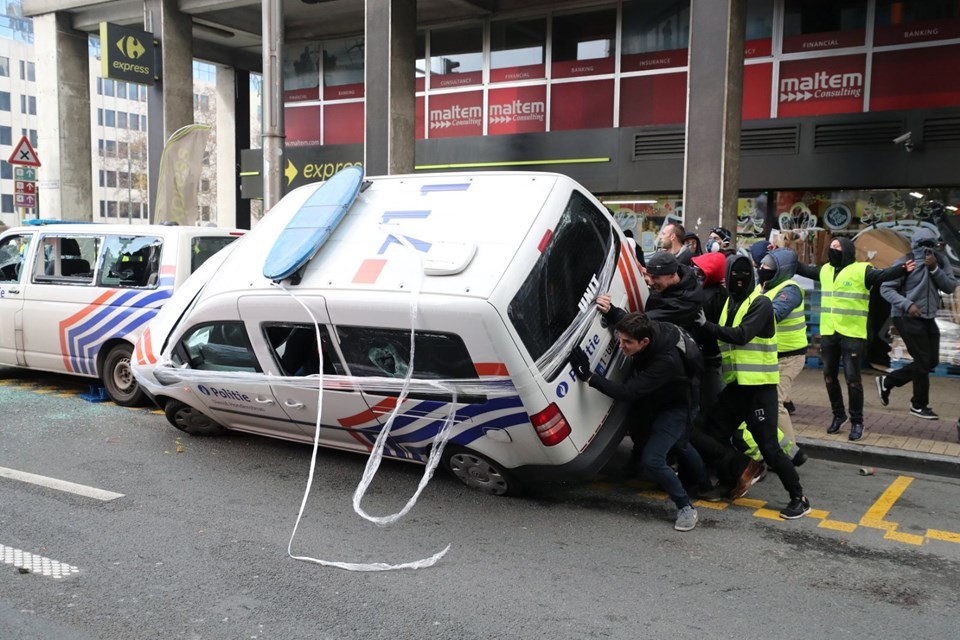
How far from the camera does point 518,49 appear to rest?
49.0ft

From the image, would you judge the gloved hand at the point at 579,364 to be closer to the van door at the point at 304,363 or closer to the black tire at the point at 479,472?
the black tire at the point at 479,472

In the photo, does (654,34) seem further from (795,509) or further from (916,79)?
(795,509)

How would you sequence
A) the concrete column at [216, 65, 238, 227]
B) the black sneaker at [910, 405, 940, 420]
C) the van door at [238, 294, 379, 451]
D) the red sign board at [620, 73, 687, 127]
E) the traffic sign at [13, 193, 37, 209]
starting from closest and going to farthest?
1. the van door at [238, 294, 379, 451]
2. the black sneaker at [910, 405, 940, 420]
3. the red sign board at [620, 73, 687, 127]
4. the traffic sign at [13, 193, 37, 209]
5. the concrete column at [216, 65, 238, 227]

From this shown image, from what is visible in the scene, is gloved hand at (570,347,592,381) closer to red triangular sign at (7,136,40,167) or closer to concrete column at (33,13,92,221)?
red triangular sign at (7,136,40,167)

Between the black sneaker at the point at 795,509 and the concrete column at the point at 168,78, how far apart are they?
1504cm

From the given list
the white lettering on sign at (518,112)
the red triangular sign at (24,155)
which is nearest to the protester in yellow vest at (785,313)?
the white lettering on sign at (518,112)

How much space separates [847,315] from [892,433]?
47.1 inches

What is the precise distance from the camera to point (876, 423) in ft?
25.8

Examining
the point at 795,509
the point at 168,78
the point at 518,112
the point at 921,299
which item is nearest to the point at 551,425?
the point at 795,509

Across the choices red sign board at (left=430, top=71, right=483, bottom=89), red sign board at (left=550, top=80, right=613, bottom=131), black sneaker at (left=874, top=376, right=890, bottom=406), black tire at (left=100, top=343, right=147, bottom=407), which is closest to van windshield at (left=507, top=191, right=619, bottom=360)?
black sneaker at (left=874, top=376, right=890, bottom=406)

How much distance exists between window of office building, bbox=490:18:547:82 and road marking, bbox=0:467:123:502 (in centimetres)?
1127

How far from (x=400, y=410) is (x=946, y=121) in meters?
9.16

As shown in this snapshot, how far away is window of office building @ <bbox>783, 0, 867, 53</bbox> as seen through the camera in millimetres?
11812

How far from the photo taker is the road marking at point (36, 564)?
4359 millimetres
